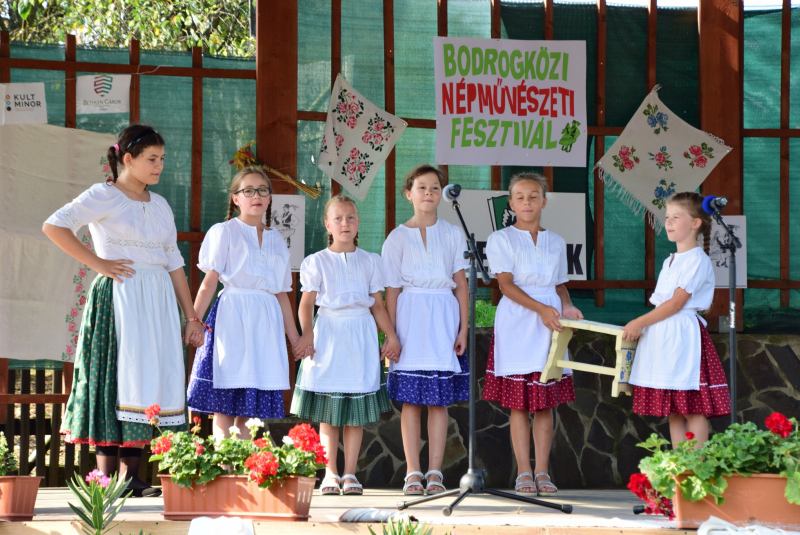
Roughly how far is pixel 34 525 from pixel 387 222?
9.12 feet

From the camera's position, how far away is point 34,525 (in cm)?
309

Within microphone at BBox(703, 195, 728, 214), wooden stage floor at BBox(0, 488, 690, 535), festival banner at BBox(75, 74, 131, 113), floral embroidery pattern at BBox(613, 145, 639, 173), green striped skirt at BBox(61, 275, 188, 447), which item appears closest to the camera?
wooden stage floor at BBox(0, 488, 690, 535)

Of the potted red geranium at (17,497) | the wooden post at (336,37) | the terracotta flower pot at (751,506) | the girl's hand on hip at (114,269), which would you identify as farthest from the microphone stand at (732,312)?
the potted red geranium at (17,497)

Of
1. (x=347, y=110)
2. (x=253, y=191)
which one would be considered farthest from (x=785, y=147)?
(x=253, y=191)

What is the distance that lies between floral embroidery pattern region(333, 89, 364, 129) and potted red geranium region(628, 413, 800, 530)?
297 cm

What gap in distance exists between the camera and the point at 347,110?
17.5 feet

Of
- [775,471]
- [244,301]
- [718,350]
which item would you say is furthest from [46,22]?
[775,471]

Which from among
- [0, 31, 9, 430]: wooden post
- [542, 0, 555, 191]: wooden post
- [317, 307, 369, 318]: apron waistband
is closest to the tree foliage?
[0, 31, 9, 430]: wooden post

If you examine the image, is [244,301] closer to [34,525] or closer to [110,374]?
[110,374]

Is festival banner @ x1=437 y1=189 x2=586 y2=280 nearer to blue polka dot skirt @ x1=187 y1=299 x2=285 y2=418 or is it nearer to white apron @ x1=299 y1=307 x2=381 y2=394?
white apron @ x1=299 y1=307 x2=381 y2=394

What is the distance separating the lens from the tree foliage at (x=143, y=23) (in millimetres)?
9719

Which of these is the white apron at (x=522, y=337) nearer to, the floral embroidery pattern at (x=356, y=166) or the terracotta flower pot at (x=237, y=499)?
the floral embroidery pattern at (x=356, y=166)

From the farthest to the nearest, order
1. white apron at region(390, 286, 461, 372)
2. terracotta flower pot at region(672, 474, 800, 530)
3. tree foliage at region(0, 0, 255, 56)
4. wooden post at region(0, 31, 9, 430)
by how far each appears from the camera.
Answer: tree foliage at region(0, 0, 255, 56), wooden post at region(0, 31, 9, 430), white apron at region(390, 286, 461, 372), terracotta flower pot at region(672, 474, 800, 530)

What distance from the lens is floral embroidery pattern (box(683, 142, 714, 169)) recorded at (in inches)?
219
